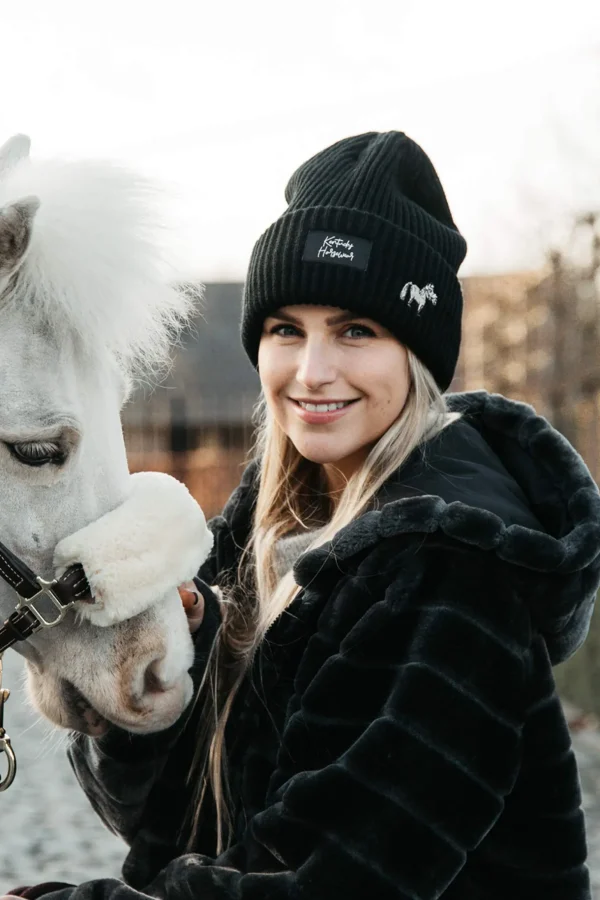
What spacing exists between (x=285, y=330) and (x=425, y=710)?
0.90 metres

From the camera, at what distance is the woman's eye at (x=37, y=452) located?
182cm

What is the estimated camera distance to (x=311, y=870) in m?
1.52

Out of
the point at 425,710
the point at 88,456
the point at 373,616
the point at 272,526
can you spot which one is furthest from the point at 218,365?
the point at 425,710

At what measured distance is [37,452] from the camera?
1831 mm

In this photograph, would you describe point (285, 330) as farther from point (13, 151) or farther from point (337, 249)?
point (13, 151)

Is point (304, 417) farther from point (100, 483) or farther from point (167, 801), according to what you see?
point (167, 801)

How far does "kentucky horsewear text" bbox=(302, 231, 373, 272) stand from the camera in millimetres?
2008

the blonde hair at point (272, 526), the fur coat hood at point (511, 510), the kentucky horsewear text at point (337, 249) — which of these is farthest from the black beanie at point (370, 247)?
the fur coat hood at point (511, 510)

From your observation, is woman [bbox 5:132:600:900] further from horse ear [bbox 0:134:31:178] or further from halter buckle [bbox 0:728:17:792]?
horse ear [bbox 0:134:31:178]

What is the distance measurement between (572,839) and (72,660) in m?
0.99

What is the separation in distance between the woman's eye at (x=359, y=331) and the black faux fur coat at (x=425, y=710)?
0.28 m

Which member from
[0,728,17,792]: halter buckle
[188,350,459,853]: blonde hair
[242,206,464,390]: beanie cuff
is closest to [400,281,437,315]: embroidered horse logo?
[242,206,464,390]: beanie cuff

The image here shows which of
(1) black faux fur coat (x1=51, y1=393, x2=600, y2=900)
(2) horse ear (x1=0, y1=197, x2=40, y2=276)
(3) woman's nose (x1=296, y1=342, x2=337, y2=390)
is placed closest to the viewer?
(1) black faux fur coat (x1=51, y1=393, x2=600, y2=900)

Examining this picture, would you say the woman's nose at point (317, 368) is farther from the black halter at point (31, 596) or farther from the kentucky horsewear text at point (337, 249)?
the black halter at point (31, 596)
